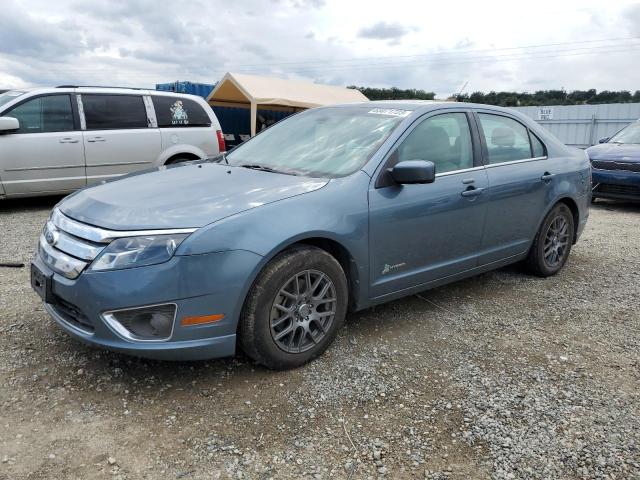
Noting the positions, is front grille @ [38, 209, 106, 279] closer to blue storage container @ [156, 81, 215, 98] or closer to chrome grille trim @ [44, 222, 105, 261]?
chrome grille trim @ [44, 222, 105, 261]

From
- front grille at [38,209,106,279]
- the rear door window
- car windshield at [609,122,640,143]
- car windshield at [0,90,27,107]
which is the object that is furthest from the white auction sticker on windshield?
car windshield at [609,122,640,143]

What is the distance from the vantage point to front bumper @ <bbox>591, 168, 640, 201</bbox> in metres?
8.69

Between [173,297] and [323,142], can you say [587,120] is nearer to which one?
[323,142]

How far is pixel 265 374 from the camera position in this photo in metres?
3.01

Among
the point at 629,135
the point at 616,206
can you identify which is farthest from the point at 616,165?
the point at 629,135

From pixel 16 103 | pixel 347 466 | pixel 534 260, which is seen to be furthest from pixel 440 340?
pixel 16 103

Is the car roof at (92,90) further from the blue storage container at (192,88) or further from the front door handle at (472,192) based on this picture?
the blue storage container at (192,88)

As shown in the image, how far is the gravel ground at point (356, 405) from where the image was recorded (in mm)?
2326

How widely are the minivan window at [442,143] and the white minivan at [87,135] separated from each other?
486 cm

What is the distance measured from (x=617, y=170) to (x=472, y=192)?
20.8ft

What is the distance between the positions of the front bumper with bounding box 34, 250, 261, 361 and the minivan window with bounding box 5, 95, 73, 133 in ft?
17.3

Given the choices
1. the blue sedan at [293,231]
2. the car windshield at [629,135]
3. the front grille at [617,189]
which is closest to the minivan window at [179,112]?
the blue sedan at [293,231]

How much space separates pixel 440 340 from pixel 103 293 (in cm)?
216

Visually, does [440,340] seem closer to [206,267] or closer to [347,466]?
[347,466]
